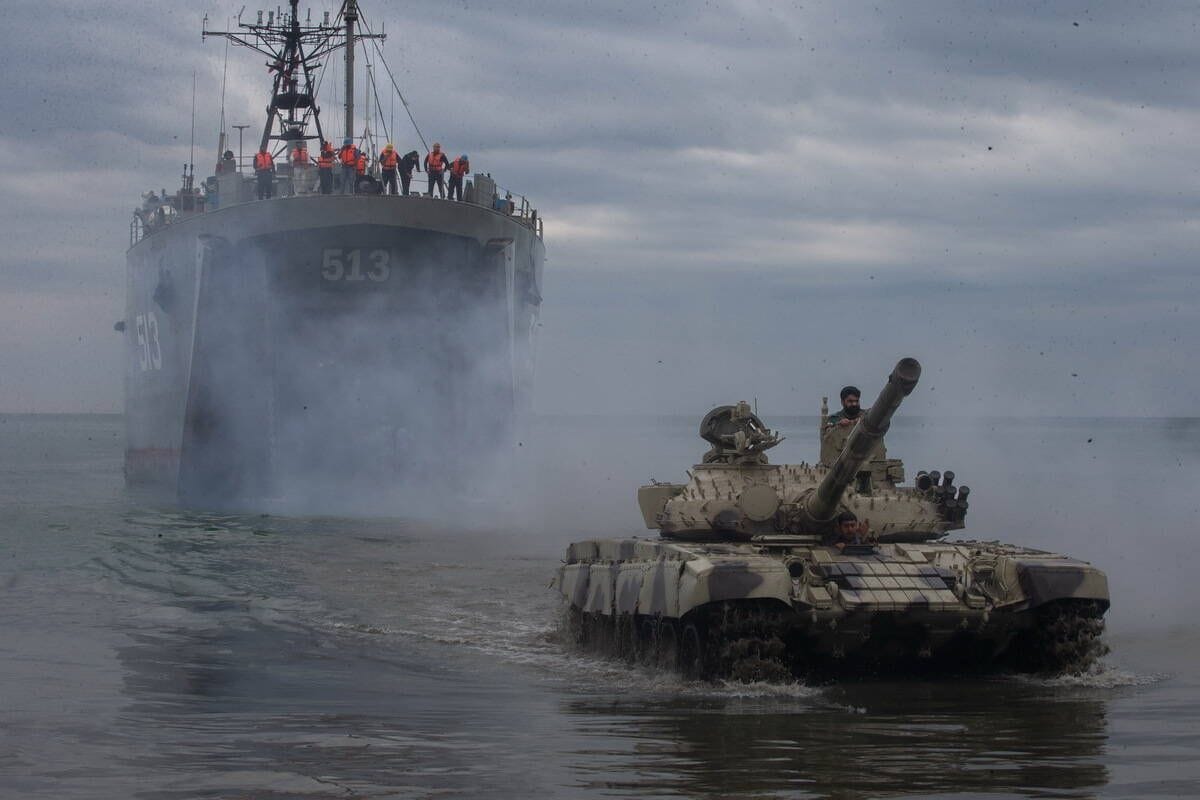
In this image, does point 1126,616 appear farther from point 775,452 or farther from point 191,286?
point 775,452

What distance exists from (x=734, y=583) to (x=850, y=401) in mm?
3629

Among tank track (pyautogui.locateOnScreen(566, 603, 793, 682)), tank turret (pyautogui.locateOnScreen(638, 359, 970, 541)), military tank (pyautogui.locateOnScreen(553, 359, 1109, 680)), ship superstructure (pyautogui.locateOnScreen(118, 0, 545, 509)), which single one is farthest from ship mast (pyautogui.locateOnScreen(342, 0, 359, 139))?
tank track (pyautogui.locateOnScreen(566, 603, 793, 682))

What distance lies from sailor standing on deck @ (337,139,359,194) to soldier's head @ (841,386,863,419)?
18.7m

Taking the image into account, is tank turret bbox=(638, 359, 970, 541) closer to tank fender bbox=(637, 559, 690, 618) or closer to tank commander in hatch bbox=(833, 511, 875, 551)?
tank commander in hatch bbox=(833, 511, 875, 551)

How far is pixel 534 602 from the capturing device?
20875mm

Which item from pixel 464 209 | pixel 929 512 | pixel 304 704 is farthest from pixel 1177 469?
pixel 304 704

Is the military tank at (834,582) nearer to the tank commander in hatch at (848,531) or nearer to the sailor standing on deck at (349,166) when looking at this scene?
the tank commander in hatch at (848,531)

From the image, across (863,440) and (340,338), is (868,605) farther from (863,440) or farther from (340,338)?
(340,338)

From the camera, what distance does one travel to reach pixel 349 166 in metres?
33.3

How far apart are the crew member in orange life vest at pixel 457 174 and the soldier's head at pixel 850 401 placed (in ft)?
61.8

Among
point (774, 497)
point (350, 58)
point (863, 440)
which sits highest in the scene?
point (350, 58)

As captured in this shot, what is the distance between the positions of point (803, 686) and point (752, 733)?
92.6 inches

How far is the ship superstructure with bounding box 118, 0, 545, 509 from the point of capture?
32.7m

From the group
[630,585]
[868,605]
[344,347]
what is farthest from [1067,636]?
[344,347]
